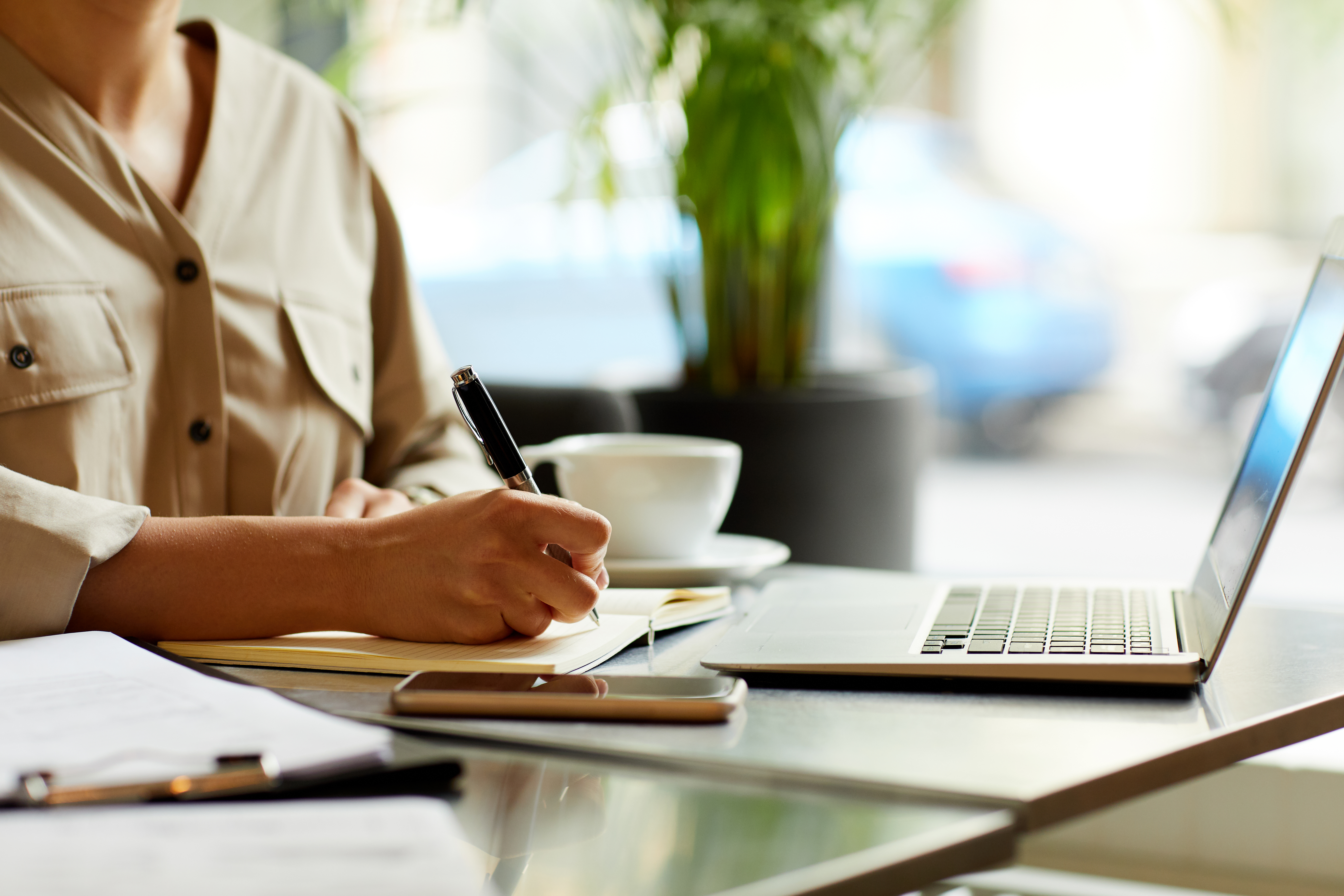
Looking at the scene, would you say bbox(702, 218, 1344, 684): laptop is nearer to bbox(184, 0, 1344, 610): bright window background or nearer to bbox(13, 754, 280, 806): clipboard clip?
bbox(13, 754, 280, 806): clipboard clip

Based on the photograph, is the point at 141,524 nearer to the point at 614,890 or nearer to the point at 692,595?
the point at 692,595

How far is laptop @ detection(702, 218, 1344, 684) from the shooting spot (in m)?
0.67

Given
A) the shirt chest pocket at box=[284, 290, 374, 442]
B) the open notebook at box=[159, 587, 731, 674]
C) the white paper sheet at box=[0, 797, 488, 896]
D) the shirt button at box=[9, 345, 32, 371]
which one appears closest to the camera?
the white paper sheet at box=[0, 797, 488, 896]

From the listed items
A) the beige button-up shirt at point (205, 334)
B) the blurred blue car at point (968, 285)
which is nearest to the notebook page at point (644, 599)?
the beige button-up shirt at point (205, 334)

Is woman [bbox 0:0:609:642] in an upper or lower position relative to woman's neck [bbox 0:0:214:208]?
lower

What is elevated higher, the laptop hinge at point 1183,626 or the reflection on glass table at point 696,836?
the reflection on glass table at point 696,836

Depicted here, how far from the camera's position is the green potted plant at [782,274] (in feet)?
5.86

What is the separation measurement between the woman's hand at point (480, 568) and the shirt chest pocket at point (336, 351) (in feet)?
1.21

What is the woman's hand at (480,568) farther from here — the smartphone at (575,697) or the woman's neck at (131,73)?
the woman's neck at (131,73)

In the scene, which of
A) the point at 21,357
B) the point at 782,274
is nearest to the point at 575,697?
the point at 21,357

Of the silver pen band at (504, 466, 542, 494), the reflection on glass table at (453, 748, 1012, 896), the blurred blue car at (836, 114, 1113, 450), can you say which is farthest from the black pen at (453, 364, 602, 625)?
the blurred blue car at (836, 114, 1113, 450)

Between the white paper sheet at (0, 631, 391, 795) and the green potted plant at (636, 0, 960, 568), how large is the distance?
47.1 inches

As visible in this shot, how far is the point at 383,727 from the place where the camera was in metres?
0.61

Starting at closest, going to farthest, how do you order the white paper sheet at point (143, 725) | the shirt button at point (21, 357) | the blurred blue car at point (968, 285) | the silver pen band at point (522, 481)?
the white paper sheet at point (143, 725) → the silver pen band at point (522, 481) → the shirt button at point (21, 357) → the blurred blue car at point (968, 285)
